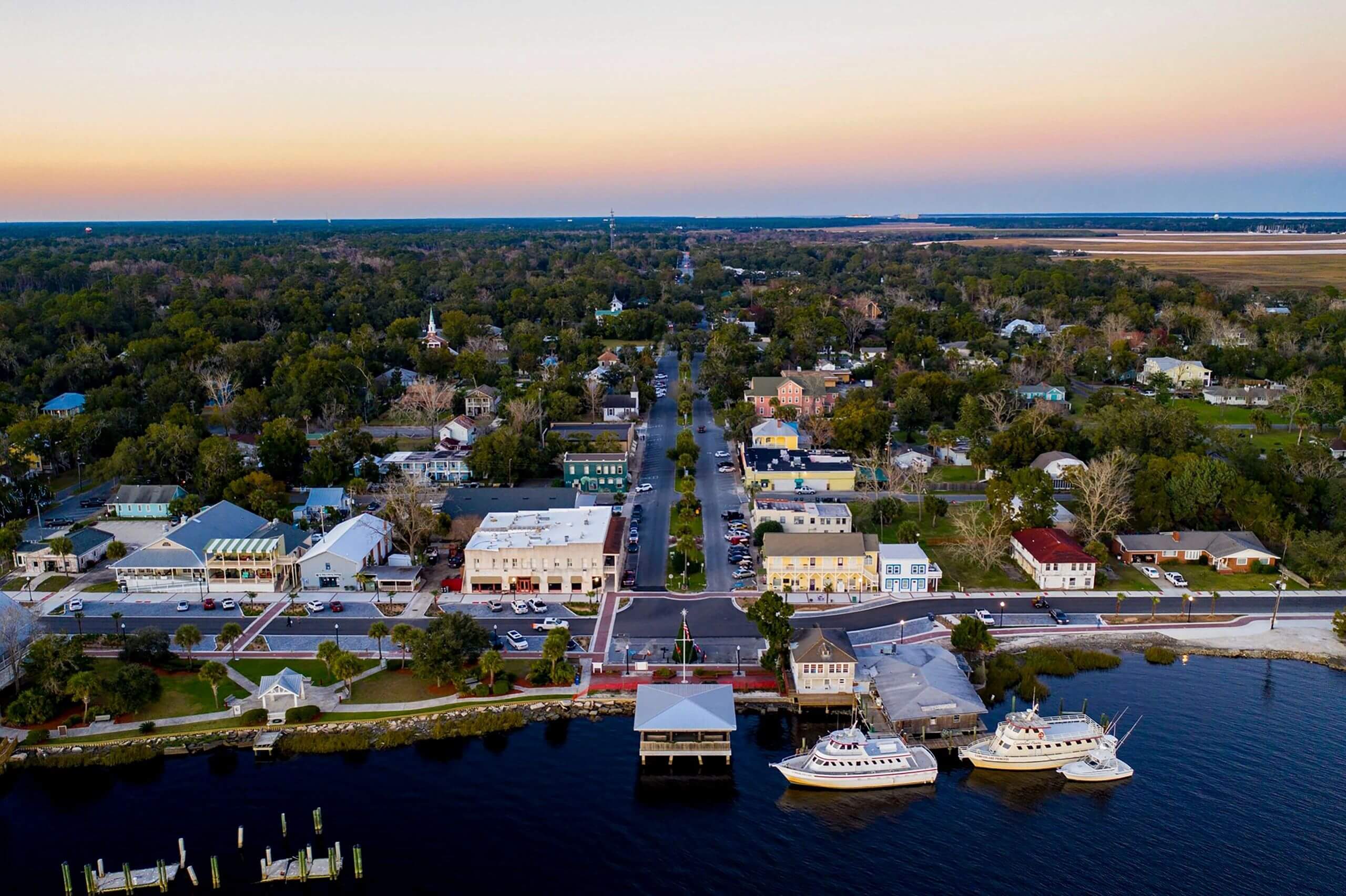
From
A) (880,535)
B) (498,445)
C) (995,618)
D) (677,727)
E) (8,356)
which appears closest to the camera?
(677,727)

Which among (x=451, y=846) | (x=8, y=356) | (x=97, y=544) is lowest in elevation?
(x=451, y=846)

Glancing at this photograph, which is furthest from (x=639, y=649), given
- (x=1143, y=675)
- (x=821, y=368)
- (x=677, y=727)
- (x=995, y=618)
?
(x=821, y=368)

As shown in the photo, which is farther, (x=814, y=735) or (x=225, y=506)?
(x=225, y=506)

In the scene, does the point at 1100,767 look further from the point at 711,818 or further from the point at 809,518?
the point at 809,518

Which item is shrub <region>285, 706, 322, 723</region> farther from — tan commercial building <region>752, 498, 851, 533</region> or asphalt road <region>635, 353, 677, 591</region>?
tan commercial building <region>752, 498, 851, 533</region>

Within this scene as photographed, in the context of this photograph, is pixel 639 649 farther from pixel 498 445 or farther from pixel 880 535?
pixel 498 445

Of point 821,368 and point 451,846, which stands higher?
point 821,368

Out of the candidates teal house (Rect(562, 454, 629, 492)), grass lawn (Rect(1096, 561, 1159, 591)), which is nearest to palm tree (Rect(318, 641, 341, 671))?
teal house (Rect(562, 454, 629, 492))
